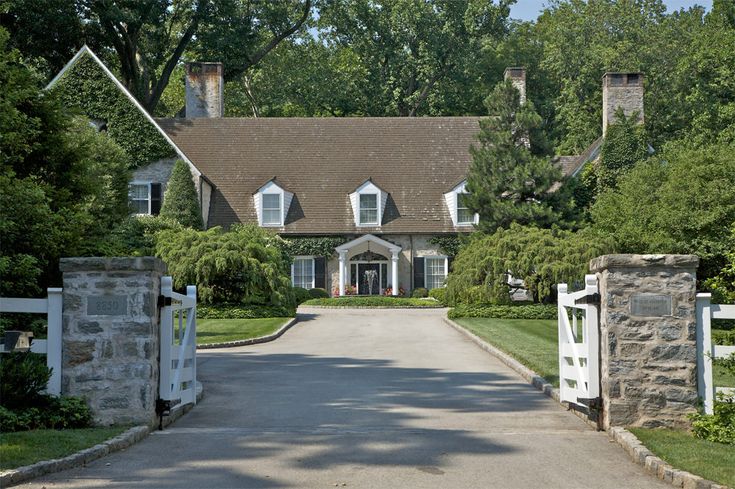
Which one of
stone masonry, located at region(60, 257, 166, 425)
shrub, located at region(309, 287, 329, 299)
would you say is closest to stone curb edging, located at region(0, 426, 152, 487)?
stone masonry, located at region(60, 257, 166, 425)

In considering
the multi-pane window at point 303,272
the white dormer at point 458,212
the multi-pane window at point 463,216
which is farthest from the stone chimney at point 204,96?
the multi-pane window at point 463,216

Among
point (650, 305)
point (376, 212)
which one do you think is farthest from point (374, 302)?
point (650, 305)

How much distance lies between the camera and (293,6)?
51.6 m

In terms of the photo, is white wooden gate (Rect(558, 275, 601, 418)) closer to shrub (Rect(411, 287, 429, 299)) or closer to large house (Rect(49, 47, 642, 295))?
large house (Rect(49, 47, 642, 295))

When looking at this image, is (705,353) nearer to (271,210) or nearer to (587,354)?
(587,354)

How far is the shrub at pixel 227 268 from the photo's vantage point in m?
28.4

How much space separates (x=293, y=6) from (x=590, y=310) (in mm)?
44517

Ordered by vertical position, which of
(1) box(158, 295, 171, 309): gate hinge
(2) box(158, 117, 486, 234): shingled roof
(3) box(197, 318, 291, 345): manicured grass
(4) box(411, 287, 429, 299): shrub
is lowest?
(3) box(197, 318, 291, 345): manicured grass

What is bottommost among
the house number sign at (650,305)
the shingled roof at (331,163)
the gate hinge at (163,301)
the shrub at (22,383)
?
the shrub at (22,383)

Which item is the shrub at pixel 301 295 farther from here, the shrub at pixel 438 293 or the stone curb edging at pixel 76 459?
the stone curb edging at pixel 76 459

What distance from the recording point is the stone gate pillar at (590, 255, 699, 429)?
9508mm

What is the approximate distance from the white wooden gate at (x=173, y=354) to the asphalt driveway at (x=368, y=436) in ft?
1.01

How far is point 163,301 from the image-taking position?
10.0m

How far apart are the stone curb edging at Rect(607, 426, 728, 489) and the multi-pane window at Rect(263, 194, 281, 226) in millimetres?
32651
